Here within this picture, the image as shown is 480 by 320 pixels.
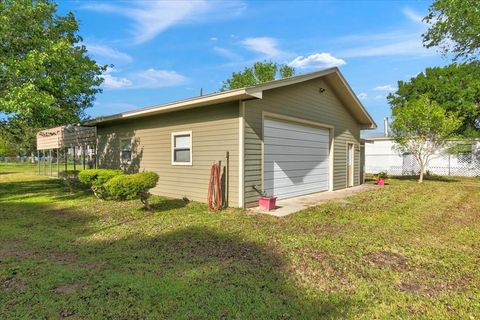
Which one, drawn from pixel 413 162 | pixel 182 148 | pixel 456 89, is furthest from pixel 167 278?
pixel 456 89

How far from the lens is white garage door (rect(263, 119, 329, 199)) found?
8398mm

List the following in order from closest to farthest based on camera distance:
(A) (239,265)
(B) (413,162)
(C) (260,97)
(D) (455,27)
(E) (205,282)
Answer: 1. (E) (205,282)
2. (A) (239,265)
3. (C) (260,97)
4. (D) (455,27)
5. (B) (413,162)

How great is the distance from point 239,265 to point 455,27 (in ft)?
51.9

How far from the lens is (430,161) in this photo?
1958 cm

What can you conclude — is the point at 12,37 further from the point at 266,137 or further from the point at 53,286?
the point at 53,286

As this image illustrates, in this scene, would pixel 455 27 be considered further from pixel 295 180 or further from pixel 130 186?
pixel 130 186

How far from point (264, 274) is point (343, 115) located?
400 inches

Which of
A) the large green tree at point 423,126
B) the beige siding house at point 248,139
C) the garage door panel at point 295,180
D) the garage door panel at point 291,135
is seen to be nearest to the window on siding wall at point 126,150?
the beige siding house at point 248,139

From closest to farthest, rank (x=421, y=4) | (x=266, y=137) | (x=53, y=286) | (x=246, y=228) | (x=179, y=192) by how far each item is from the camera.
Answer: (x=53, y=286), (x=246, y=228), (x=266, y=137), (x=179, y=192), (x=421, y=4)

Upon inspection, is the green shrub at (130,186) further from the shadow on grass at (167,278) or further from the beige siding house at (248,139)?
the beige siding house at (248,139)

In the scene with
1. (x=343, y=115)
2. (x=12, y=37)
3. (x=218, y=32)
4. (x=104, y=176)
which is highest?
(x=218, y=32)

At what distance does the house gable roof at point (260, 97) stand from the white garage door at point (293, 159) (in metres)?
1.31

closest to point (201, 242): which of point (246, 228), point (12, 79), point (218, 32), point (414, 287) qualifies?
point (246, 228)

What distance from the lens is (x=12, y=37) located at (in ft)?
32.2
